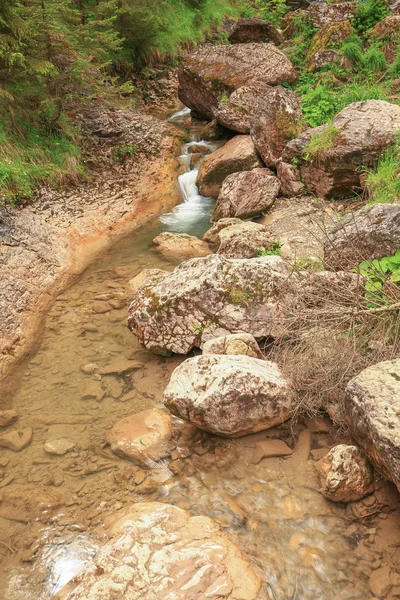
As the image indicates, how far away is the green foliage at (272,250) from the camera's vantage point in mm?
6762

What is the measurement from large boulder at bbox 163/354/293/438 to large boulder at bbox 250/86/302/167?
618 centimetres

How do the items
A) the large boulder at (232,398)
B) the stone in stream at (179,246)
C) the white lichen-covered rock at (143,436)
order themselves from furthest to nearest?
1. the stone in stream at (179,246)
2. the white lichen-covered rock at (143,436)
3. the large boulder at (232,398)

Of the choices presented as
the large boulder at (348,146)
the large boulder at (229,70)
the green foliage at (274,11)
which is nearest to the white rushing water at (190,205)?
the large boulder at (229,70)

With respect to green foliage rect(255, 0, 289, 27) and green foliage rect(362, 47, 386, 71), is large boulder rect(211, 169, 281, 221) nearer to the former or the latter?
green foliage rect(362, 47, 386, 71)

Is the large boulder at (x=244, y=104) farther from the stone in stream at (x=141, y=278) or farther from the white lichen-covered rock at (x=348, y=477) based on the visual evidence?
the white lichen-covered rock at (x=348, y=477)

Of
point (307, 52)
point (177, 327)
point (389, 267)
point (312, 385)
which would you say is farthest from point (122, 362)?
point (307, 52)

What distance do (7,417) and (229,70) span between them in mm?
10107

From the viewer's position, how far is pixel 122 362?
5.46 metres

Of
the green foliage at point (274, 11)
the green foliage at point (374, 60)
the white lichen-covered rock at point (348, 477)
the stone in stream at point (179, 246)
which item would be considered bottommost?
the white lichen-covered rock at point (348, 477)

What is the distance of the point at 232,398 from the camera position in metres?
4.00

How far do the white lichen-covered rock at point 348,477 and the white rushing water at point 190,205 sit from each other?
5.76 m

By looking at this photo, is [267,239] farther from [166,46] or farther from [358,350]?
[166,46]

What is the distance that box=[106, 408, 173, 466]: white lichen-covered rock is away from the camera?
4223 mm

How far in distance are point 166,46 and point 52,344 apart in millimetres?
12369
